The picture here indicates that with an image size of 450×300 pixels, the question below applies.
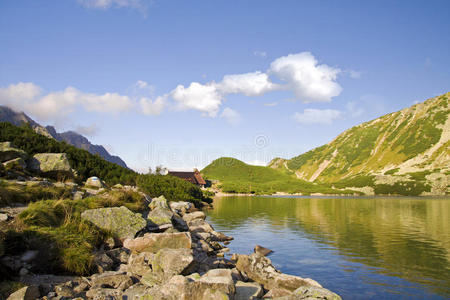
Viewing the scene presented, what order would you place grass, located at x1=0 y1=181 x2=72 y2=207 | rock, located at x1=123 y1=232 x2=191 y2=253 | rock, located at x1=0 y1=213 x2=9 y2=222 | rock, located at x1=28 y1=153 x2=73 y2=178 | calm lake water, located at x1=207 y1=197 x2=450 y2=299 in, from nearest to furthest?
rock, located at x1=0 y1=213 x2=9 y2=222 < rock, located at x1=123 y1=232 x2=191 y2=253 < calm lake water, located at x1=207 y1=197 x2=450 y2=299 < grass, located at x1=0 y1=181 x2=72 y2=207 < rock, located at x1=28 y1=153 x2=73 y2=178

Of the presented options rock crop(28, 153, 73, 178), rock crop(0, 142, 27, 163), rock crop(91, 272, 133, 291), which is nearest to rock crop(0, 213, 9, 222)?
rock crop(91, 272, 133, 291)

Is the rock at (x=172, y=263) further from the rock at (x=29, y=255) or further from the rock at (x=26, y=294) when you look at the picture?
the rock at (x=29, y=255)

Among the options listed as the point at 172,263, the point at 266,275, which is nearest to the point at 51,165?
the point at 172,263

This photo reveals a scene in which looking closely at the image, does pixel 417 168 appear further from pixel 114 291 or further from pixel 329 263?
pixel 114 291

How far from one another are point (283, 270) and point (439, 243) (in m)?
15.6

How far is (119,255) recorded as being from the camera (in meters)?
13.0

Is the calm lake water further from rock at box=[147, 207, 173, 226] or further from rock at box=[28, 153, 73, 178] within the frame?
rock at box=[28, 153, 73, 178]

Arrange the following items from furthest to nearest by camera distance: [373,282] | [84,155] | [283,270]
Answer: [84,155]
[283,270]
[373,282]

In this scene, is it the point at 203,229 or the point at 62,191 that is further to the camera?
the point at 203,229

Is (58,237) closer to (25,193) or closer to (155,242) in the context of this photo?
(155,242)

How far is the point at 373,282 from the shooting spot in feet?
47.8

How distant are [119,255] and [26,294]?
17.5 ft

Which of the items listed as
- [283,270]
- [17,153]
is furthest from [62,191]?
[283,270]

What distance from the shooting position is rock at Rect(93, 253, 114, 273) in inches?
440
